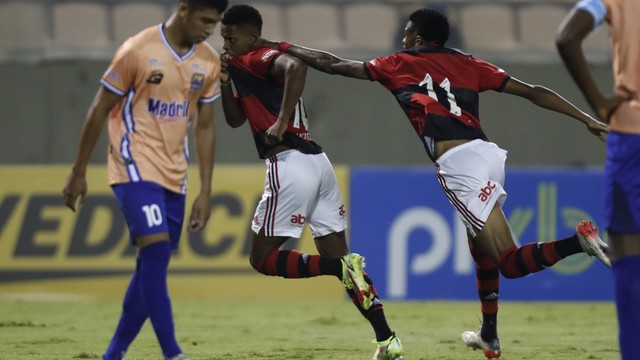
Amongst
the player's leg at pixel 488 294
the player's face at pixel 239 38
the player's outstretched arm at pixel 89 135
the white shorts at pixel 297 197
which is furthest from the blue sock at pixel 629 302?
the player's face at pixel 239 38

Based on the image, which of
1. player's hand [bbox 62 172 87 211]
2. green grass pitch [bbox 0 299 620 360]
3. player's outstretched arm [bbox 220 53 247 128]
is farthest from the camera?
green grass pitch [bbox 0 299 620 360]

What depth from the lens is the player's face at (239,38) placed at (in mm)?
6805

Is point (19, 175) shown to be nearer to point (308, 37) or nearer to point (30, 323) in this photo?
point (30, 323)

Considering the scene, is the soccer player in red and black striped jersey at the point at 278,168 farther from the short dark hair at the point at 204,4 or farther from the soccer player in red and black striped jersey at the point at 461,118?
the short dark hair at the point at 204,4

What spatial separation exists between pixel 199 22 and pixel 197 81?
1.01 feet

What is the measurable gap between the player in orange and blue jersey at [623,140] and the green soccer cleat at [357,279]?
2.26 metres

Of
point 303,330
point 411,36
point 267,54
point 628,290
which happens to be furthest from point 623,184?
point 303,330

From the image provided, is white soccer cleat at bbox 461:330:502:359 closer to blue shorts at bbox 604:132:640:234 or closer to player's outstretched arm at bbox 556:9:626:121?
blue shorts at bbox 604:132:640:234

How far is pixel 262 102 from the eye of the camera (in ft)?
22.7

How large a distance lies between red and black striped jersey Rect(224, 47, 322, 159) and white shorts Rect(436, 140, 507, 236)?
88 cm

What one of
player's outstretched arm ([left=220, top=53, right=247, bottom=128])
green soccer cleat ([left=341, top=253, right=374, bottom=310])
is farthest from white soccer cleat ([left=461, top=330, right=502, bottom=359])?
player's outstretched arm ([left=220, top=53, right=247, bottom=128])

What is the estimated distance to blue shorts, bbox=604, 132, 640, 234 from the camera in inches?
171

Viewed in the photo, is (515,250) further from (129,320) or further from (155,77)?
(155,77)

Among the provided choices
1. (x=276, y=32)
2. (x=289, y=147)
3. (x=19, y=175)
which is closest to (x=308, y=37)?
(x=276, y=32)
